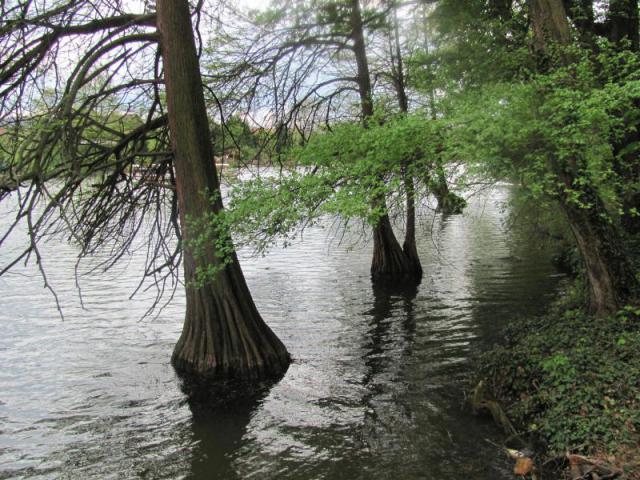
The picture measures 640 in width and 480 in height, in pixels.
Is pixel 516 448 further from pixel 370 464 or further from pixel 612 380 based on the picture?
pixel 370 464

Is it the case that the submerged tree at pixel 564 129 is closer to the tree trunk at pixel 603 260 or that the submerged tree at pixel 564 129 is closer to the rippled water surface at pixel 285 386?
the tree trunk at pixel 603 260

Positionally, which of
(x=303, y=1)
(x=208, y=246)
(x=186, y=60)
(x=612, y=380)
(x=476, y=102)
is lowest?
(x=612, y=380)

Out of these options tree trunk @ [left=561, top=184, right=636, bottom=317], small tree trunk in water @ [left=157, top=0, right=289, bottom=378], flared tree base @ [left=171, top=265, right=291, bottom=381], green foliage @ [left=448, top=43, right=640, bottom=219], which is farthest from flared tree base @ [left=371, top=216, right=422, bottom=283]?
green foliage @ [left=448, top=43, right=640, bottom=219]

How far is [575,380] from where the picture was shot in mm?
6094

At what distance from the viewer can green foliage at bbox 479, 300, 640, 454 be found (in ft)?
17.5

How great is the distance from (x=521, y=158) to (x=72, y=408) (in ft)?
22.9

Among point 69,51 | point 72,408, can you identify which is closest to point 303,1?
point 69,51

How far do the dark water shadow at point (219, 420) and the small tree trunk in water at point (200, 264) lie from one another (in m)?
0.34

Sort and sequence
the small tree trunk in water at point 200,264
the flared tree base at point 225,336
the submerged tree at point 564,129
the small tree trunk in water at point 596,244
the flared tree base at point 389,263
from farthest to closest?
the flared tree base at point 389,263
the flared tree base at point 225,336
the small tree trunk in water at point 200,264
the small tree trunk in water at point 596,244
the submerged tree at point 564,129

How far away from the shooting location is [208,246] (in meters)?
8.36

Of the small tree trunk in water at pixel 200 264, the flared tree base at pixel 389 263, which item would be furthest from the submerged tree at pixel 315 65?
the small tree trunk in water at pixel 200 264

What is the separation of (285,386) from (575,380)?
4151 millimetres

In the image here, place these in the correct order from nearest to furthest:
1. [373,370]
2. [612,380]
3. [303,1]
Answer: [612,380], [373,370], [303,1]

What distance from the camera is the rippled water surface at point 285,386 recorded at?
616 cm
